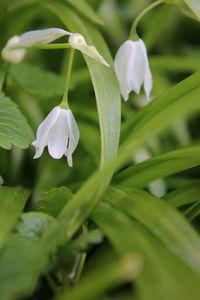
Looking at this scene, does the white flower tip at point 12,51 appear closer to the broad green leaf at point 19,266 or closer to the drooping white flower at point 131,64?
the drooping white flower at point 131,64

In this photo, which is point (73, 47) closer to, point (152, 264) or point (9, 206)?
point (9, 206)

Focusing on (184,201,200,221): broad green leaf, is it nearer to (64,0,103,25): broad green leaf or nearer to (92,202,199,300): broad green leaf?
(92,202,199,300): broad green leaf

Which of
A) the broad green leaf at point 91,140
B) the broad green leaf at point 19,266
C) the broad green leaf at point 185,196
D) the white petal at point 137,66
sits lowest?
the broad green leaf at point 91,140

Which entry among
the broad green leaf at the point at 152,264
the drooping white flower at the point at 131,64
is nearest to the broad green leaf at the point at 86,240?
the broad green leaf at the point at 152,264

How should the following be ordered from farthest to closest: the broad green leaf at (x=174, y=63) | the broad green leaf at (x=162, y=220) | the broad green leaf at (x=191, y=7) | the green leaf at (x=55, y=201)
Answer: the broad green leaf at (x=174, y=63)
the broad green leaf at (x=191, y=7)
the green leaf at (x=55, y=201)
the broad green leaf at (x=162, y=220)

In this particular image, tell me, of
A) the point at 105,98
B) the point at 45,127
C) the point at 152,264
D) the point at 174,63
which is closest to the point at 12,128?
the point at 45,127

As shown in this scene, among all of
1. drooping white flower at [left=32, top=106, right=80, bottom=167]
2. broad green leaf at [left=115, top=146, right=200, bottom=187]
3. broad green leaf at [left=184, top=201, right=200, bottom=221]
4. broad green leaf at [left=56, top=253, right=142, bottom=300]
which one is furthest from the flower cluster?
broad green leaf at [left=56, top=253, right=142, bottom=300]
